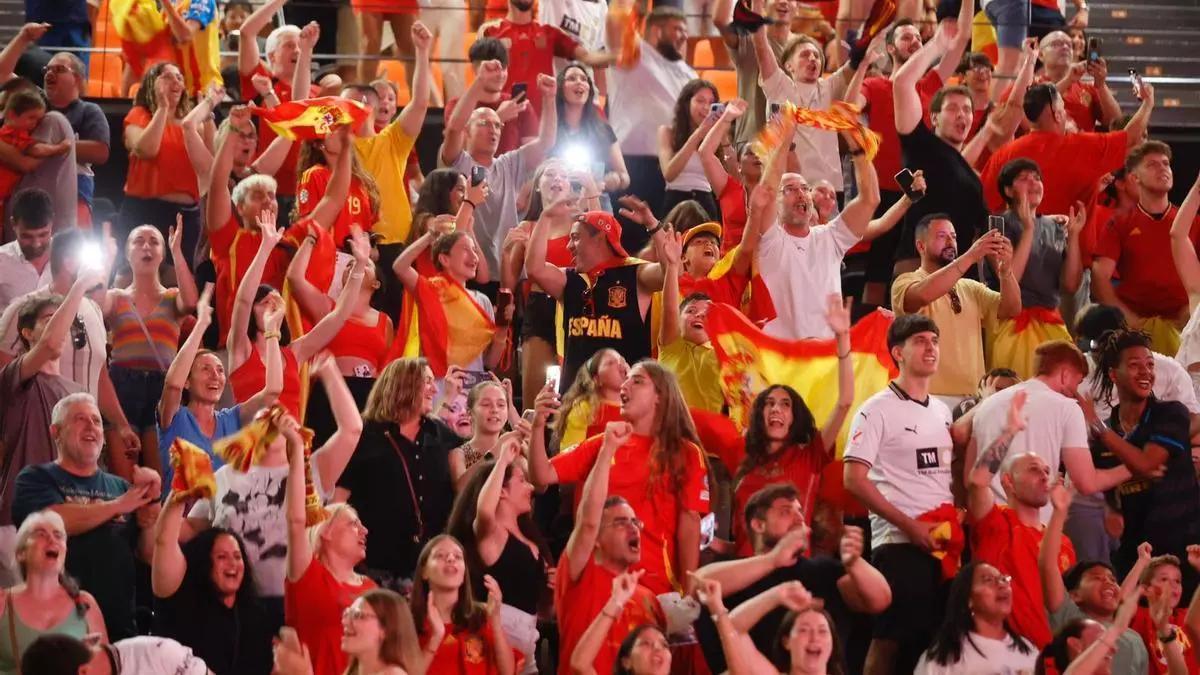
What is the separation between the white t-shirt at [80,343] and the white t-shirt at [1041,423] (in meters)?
3.83

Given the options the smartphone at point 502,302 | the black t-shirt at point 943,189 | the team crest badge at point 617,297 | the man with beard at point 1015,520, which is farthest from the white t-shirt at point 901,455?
the black t-shirt at point 943,189

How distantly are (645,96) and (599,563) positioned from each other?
509cm

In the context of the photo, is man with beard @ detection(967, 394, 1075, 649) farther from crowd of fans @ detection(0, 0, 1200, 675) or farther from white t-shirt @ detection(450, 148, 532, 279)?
white t-shirt @ detection(450, 148, 532, 279)

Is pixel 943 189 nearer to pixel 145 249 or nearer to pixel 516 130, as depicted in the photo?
pixel 516 130

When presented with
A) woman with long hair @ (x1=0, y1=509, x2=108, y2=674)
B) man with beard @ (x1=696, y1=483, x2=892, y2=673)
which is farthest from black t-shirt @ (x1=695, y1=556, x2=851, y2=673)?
woman with long hair @ (x1=0, y1=509, x2=108, y2=674)

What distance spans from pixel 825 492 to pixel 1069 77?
186 inches

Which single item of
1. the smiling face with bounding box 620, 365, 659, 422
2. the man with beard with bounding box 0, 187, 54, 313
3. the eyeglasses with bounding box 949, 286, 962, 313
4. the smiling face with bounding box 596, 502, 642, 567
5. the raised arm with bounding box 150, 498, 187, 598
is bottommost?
the raised arm with bounding box 150, 498, 187, 598

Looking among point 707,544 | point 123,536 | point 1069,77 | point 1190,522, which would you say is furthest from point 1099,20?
point 123,536

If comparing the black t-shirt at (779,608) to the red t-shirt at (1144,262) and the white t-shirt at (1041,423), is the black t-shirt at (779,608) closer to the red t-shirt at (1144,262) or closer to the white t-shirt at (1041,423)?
the white t-shirt at (1041,423)

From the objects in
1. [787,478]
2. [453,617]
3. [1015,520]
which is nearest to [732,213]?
[787,478]

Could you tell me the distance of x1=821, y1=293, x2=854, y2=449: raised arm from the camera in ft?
32.5

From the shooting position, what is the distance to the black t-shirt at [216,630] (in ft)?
29.5

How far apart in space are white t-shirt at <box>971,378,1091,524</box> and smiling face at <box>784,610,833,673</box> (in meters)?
1.44

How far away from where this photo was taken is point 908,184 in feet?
37.4
